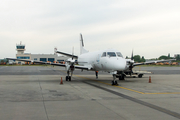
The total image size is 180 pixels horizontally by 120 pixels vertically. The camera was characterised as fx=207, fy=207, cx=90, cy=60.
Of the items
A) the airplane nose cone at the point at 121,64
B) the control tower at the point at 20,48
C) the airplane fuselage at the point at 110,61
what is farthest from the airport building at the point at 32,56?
the airplane nose cone at the point at 121,64

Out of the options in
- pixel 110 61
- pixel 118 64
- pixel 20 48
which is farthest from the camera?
pixel 20 48

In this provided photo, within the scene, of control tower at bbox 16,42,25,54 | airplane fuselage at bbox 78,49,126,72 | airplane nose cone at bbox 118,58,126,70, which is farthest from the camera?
control tower at bbox 16,42,25,54

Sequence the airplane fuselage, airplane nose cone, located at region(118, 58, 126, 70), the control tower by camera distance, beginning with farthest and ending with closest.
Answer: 1. the control tower
2. the airplane fuselage
3. airplane nose cone, located at region(118, 58, 126, 70)

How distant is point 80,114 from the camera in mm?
7648

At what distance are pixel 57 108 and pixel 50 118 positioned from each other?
1.54 metres

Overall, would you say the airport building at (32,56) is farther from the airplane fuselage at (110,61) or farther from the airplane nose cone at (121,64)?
the airplane nose cone at (121,64)

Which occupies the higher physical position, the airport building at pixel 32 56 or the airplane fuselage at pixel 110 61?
the airport building at pixel 32 56

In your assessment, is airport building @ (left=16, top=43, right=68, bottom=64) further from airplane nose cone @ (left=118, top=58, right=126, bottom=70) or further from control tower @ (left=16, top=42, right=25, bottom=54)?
airplane nose cone @ (left=118, top=58, right=126, bottom=70)

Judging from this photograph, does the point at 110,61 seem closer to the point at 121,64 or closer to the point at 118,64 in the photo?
the point at 118,64

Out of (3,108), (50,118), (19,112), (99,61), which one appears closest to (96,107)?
(50,118)

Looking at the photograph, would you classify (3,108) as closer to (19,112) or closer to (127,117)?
(19,112)

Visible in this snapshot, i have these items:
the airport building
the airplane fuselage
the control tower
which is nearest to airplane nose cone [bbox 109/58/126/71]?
the airplane fuselage

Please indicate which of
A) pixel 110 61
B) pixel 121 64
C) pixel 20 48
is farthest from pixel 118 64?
pixel 20 48

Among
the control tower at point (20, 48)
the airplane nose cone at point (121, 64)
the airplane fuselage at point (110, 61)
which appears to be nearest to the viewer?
the airplane nose cone at point (121, 64)
